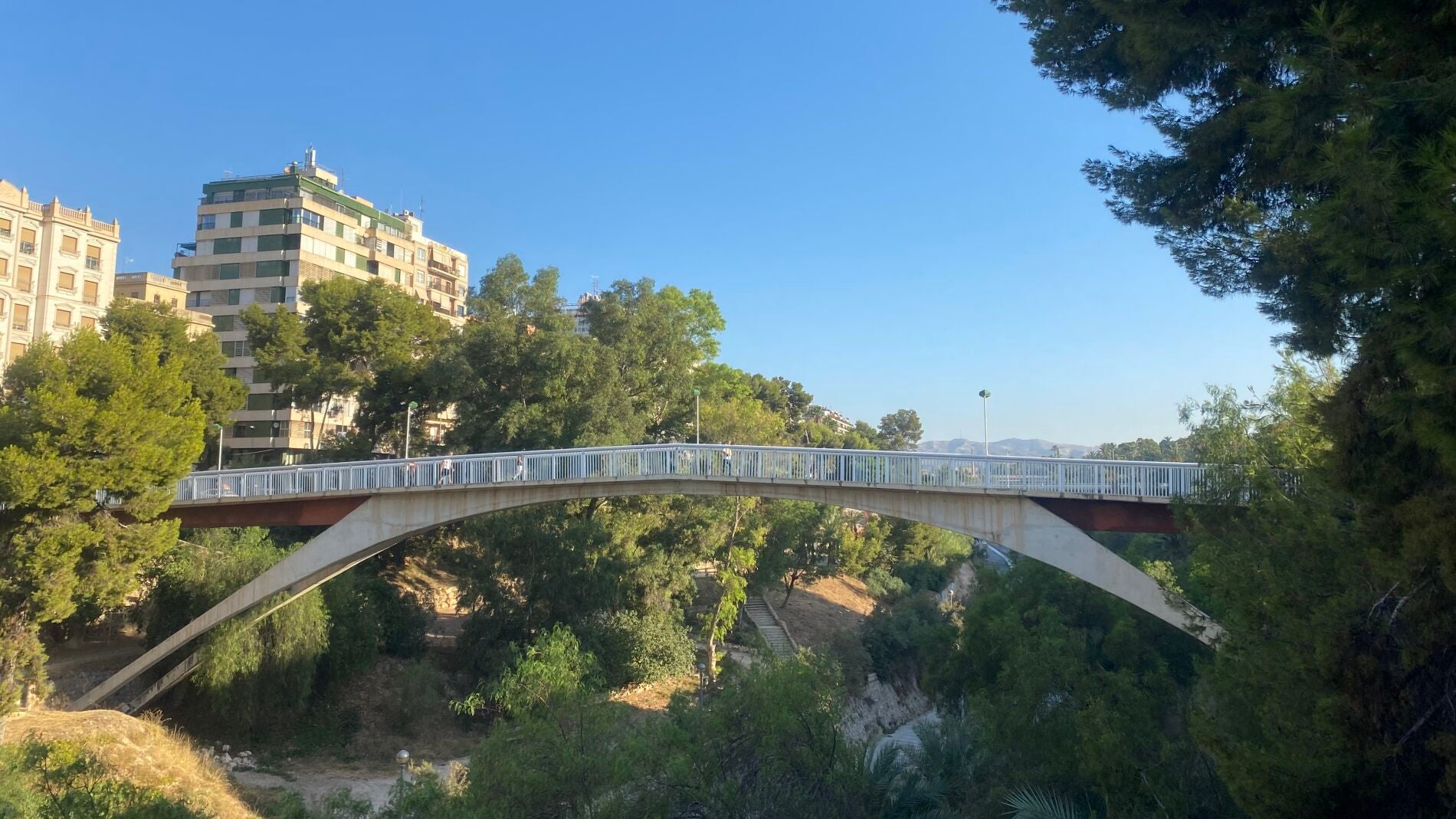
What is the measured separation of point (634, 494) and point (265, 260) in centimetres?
4368

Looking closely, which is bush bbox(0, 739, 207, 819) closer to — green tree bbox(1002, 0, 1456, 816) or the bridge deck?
the bridge deck

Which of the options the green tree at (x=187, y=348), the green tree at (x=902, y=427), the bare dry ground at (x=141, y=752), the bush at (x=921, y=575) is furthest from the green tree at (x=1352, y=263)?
the green tree at (x=902, y=427)

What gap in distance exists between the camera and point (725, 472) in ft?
61.9

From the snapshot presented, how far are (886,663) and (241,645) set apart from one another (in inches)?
923

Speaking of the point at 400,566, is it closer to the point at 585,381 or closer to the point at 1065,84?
the point at 585,381

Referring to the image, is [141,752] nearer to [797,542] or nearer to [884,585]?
[797,542]

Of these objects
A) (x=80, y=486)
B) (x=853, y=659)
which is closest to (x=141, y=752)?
(x=80, y=486)

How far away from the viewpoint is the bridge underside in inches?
622

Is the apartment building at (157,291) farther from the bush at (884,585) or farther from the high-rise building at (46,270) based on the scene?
the bush at (884,585)

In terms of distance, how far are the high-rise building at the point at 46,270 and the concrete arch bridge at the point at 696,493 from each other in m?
25.5

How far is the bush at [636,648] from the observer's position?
90.9 ft

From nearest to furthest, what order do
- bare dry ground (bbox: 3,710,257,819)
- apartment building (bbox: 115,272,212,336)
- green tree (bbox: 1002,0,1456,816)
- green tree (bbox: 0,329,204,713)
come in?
green tree (bbox: 1002,0,1456,816), bare dry ground (bbox: 3,710,257,819), green tree (bbox: 0,329,204,713), apartment building (bbox: 115,272,212,336)

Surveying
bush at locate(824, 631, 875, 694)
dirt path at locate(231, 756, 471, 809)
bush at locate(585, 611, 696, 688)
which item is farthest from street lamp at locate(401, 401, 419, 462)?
bush at locate(824, 631, 875, 694)

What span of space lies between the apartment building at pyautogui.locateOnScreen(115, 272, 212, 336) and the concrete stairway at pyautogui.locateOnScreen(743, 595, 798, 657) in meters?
33.9
